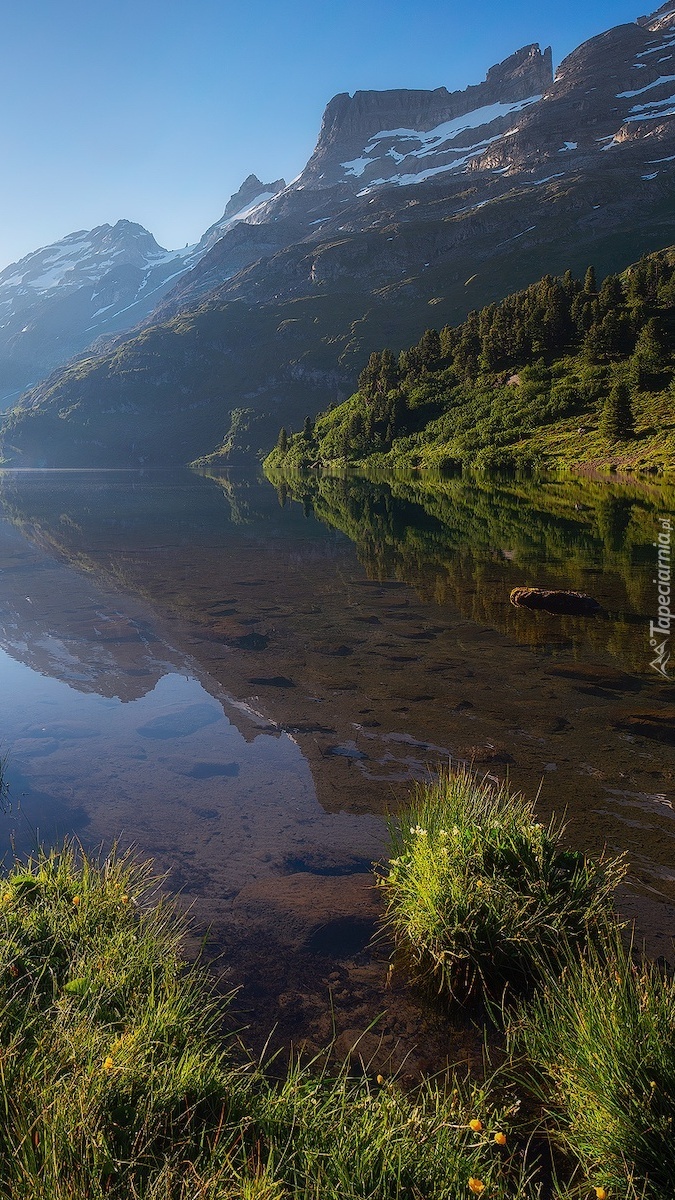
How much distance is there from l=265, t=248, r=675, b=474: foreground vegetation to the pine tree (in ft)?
Answer: 0.55

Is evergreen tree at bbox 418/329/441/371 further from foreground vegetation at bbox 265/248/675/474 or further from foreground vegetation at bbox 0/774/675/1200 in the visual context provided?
foreground vegetation at bbox 0/774/675/1200

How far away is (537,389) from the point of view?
114 m

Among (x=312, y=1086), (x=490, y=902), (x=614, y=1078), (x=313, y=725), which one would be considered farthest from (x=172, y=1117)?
(x=313, y=725)

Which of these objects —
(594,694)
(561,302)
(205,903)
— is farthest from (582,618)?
(561,302)

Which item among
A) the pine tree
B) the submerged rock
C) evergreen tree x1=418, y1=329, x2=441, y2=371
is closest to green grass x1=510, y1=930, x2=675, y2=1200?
the submerged rock

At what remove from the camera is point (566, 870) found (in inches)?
253

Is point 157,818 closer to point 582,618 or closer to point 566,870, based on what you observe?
point 566,870

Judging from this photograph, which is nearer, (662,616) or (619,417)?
(662,616)

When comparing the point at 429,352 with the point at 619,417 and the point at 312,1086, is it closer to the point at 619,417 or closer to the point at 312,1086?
the point at 619,417

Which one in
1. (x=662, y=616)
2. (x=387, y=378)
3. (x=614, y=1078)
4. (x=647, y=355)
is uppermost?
(x=387, y=378)

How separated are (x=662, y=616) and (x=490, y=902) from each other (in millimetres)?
16531

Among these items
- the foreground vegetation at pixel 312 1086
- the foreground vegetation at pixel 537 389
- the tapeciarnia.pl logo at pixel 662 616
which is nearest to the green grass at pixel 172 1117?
the foreground vegetation at pixel 312 1086

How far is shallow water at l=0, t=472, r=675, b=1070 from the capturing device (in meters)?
7.21

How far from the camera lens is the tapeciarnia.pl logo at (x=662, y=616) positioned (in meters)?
15.6
